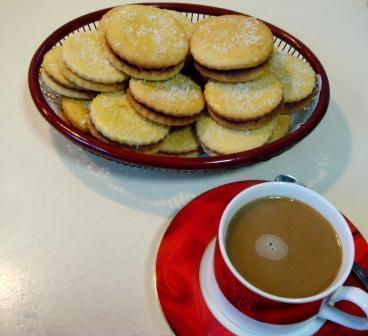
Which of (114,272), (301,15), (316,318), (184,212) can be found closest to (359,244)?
(316,318)

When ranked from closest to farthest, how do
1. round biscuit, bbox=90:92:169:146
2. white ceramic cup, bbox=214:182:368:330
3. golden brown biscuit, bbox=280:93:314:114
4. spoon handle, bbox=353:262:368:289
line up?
white ceramic cup, bbox=214:182:368:330, spoon handle, bbox=353:262:368:289, round biscuit, bbox=90:92:169:146, golden brown biscuit, bbox=280:93:314:114

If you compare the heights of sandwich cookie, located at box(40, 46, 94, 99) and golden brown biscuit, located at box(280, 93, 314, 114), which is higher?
golden brown biscuit, located at box(280, 93, 314, 114)

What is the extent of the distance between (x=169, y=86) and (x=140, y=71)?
0.06m

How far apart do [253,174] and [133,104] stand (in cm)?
27

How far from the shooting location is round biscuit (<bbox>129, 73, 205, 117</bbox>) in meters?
0.75

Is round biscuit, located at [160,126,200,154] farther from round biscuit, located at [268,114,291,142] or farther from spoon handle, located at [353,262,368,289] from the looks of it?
spoon handle, located at [353,262,368,289]

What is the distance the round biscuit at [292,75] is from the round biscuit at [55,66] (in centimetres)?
40

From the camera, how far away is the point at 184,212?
71cm

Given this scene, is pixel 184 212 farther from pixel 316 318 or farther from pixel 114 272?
pixel 316 318

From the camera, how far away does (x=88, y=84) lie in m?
0.79

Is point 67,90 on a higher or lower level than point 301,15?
lower

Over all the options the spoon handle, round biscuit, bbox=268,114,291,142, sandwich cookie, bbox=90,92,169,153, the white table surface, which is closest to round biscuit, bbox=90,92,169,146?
sandwich cookie, bbox=90,92,169,153

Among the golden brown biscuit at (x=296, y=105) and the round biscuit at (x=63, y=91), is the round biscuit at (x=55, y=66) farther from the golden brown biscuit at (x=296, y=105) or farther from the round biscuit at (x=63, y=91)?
the golden brown biscuit at (x=296, y=105)

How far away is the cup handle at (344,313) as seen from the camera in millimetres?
521
